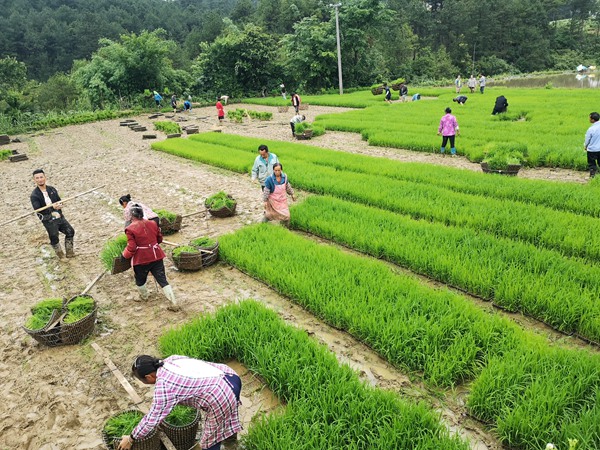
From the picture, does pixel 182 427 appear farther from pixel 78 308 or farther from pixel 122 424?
pixel 78 308

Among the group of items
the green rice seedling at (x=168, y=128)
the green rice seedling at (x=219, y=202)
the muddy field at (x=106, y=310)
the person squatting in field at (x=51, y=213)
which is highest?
the green rice seedling at (x=168, y=128)

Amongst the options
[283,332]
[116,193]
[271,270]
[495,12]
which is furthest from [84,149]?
[495,12]

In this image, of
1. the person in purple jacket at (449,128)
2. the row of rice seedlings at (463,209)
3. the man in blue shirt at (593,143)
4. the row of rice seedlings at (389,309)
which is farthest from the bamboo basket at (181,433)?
the person in purple jacket at (449,128)

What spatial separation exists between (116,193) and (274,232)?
19.9 feet

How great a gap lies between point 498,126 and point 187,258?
13.0m

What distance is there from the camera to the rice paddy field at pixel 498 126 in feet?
34.6

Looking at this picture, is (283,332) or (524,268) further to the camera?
(524,268)

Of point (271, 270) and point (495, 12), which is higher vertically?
point (495, 12)

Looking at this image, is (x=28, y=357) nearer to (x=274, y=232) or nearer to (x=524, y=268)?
(x=274, y=232)

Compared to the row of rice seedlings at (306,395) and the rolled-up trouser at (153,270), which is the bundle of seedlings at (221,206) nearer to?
the rolled-up trouser at (153,270)

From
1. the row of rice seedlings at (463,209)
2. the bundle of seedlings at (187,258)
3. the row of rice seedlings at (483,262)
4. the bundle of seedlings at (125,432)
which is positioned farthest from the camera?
the bundle of seedlings at (187,258)

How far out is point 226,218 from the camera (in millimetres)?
8445

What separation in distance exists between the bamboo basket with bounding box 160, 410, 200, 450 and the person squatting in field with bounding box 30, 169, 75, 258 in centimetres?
508

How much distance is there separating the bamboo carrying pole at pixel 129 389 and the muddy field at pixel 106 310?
91 mm
